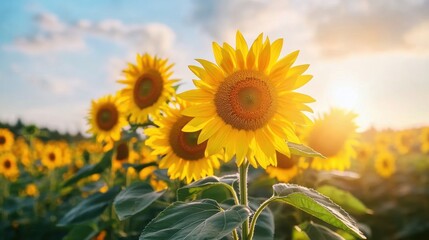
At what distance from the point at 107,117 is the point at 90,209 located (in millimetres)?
1134

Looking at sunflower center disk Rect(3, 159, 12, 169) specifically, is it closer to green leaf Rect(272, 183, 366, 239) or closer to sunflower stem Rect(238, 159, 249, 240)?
sunflower stem Rect(238, 159, 249, 240)

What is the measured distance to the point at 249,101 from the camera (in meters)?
2.08

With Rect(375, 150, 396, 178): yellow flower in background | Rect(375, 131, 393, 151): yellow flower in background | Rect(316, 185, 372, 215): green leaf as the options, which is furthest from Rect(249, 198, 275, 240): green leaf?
Rect(375, 131, 393, 151): yellow flower in background

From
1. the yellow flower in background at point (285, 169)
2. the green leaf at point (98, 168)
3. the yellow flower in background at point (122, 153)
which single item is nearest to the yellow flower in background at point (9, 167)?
the yellow flower in background at point (122, 153)

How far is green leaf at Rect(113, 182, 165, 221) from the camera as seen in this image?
7.50 ft

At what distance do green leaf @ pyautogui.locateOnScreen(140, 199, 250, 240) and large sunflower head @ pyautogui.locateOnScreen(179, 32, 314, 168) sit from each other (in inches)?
11.0

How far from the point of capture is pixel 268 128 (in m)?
2.03

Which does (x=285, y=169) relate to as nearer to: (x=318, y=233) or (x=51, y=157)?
(x=318, y=233)

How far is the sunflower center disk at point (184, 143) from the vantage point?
2639 mm

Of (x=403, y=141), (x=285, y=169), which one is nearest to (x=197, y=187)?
(x=285, y=169)

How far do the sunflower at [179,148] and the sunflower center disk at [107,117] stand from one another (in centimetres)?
126

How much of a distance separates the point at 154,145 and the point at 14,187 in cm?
496

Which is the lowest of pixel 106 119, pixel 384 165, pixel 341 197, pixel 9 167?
pixel 384 165

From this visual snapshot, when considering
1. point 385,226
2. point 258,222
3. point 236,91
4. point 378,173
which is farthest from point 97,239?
point 378,173
